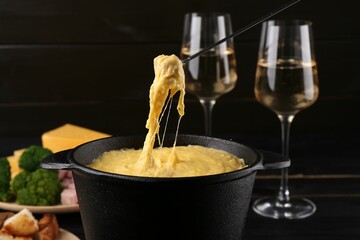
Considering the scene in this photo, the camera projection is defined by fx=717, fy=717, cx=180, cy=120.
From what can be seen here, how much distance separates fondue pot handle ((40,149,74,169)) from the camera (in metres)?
1.03

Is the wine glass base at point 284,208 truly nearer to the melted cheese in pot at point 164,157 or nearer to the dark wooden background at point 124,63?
the melted cheese in pot at point 164,157

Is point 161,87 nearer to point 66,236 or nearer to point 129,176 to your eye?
point 129,176

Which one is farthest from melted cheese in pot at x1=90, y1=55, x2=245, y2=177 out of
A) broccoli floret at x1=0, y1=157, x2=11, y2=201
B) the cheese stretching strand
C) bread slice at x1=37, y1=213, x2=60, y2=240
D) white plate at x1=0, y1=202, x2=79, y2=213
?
broccoli floret at x1=0, y1=157, x2=11, y2=201

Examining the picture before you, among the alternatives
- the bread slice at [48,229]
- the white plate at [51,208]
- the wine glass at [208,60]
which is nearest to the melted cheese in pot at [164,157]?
the bread slice at [48,229]

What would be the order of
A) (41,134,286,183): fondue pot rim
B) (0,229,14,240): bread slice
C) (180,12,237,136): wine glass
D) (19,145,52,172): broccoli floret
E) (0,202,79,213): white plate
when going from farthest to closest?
(180,12,237,136): wine glass < (19,145,52,172): broccoli floret < (0,202,79,213): white plate < (0,229,14,240): bread slice < (41,134,286,183): fondue pot rim

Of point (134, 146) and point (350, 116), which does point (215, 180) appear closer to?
point (134, 146)

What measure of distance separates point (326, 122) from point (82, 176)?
2.05 meters

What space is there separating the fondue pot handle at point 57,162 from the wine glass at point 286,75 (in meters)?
0.64

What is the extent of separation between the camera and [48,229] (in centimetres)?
134

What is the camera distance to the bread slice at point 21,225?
1331 mm

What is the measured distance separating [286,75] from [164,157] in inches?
22.0

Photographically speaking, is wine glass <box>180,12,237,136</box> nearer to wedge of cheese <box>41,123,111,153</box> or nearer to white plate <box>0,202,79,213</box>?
wedge of cheese <box>41,123,111,153</box>

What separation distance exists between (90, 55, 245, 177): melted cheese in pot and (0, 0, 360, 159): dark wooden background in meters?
1.58

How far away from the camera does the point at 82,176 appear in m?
1.01
